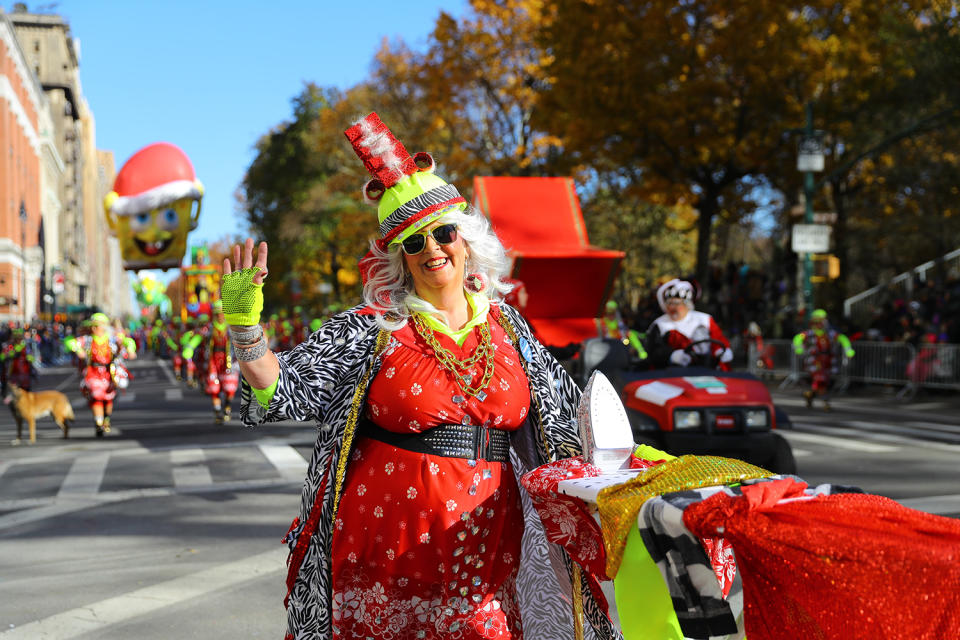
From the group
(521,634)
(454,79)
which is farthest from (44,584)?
(454,79)

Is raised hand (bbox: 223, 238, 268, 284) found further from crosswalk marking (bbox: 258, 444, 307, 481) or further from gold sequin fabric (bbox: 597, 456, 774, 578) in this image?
crosswalk marking (bbox: 258, 444, 307, 481)

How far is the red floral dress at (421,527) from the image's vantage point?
3035mm

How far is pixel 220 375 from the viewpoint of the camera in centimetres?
1630

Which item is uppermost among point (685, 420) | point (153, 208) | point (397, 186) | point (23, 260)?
point (23, 260)

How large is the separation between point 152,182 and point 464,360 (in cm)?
646

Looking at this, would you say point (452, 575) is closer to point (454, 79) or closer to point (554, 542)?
point (554, 542)

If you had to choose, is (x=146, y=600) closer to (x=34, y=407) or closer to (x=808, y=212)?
(x=34, y=407)

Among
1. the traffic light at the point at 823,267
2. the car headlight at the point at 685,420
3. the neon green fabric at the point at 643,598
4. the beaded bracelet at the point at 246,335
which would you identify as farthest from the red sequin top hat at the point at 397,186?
the traffic light at the point at 823,267

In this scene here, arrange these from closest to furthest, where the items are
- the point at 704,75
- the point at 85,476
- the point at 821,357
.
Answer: the point at 85,476, the point at 821,357, the point at 704,75

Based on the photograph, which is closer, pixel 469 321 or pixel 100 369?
pixel 469 321

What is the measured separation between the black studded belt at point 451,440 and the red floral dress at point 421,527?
21mm

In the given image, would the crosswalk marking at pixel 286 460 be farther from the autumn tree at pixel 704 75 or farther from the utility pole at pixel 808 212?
the autumn tree at pixel 704 75

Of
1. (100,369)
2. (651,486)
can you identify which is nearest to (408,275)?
(651,486)

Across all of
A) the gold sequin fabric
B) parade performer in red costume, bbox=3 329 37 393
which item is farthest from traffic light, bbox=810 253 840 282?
the gold sequin fabric
